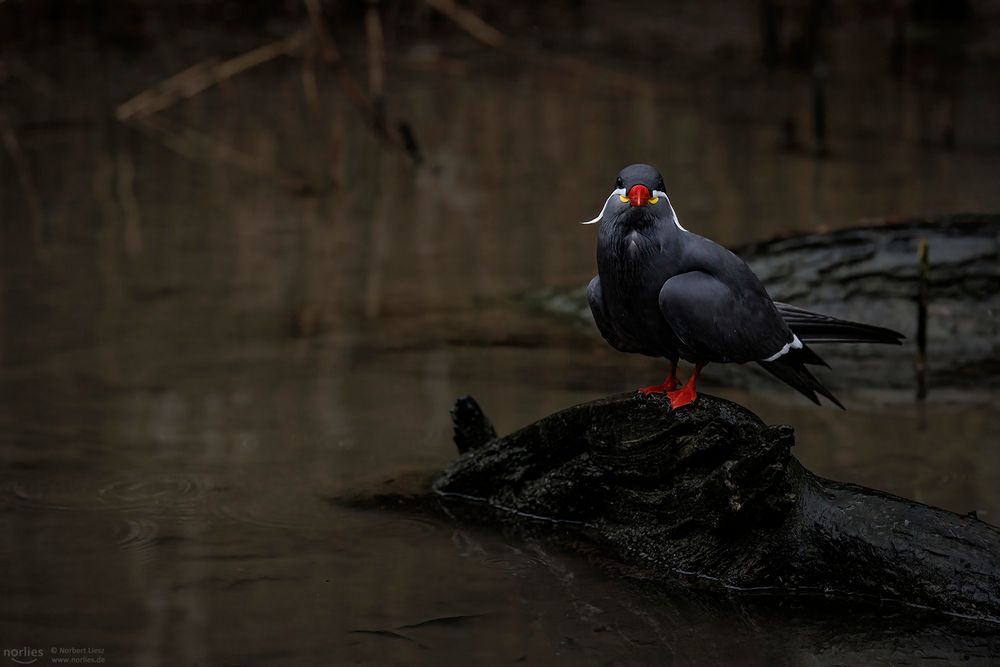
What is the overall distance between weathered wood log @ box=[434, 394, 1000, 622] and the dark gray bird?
0.64ft

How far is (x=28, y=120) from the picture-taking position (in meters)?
11.0

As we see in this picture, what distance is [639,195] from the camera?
3627mm

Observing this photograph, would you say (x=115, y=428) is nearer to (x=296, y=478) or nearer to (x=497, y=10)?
(x=296, y=478)

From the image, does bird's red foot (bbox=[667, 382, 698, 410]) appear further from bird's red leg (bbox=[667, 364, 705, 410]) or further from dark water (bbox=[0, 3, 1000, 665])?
dark water (bbox=[0, 3, 1000, 665])

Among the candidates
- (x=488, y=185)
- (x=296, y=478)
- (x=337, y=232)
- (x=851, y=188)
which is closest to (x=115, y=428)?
(x=296, y=478)

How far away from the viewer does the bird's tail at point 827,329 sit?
4012mm

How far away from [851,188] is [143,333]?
4796 mm

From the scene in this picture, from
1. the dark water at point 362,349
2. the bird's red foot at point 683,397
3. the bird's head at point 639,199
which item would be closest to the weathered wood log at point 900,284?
the dark water at point 362,349

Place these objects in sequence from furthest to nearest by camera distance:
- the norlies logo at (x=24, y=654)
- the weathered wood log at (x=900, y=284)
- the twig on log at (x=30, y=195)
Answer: the twig on log at (x=30, y=195) → the weathered wood log at (x=900, y=284) → the norlies logo at (x=24, y=654)

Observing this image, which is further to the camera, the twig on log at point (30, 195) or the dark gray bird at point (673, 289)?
the twig on log at point (30, 195)

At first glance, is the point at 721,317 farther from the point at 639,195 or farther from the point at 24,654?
the point at 24,654

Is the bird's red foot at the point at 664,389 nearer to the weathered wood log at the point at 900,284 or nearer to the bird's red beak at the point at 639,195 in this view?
the bird's red beak at the point at 639,195

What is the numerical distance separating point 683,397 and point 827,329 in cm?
47

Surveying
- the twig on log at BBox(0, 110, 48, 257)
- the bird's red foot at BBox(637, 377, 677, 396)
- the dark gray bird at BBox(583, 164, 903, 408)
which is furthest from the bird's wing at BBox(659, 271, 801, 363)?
the twig on log at BBox(0, 110, 48, 257)
